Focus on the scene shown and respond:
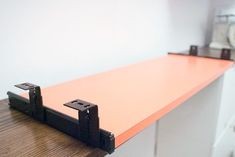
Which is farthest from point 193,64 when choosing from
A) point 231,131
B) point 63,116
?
point 63,116

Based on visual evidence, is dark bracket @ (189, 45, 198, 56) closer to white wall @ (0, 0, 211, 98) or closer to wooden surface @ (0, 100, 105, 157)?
white wall @ (0, 0, 211, 98)

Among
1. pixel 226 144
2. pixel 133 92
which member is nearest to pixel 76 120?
pixel 133 92

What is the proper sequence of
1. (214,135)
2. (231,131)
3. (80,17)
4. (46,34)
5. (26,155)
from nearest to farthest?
(26,155) → (46,34) → (80,17) → (214,135) → (231,131)

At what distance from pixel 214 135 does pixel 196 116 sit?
0.13 metres

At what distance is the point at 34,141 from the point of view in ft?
1.35

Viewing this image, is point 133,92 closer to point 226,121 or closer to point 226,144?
point 226,121

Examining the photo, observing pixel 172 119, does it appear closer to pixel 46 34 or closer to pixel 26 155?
pixel 46 34

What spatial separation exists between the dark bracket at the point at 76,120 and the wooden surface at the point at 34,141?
0.01m

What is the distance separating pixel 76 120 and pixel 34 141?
8 cm

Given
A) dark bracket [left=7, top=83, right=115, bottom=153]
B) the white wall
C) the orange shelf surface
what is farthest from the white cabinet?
dark bracket [left=7, top=83, right=115, bottom=153]

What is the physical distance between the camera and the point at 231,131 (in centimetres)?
144

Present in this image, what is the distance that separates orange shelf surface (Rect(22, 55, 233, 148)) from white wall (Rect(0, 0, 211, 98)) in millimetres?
112

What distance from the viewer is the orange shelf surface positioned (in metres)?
0.48

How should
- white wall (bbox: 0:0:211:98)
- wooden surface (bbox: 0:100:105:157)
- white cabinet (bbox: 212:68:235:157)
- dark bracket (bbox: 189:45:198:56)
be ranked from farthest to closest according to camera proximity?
dark bracket (bbox: 189:45:198:56) → white cabinet (bbox: 212:68:235:157) → white wall (bbox: 0:0:211:98) → wooden surface (bbox: 0:100:105:157)
